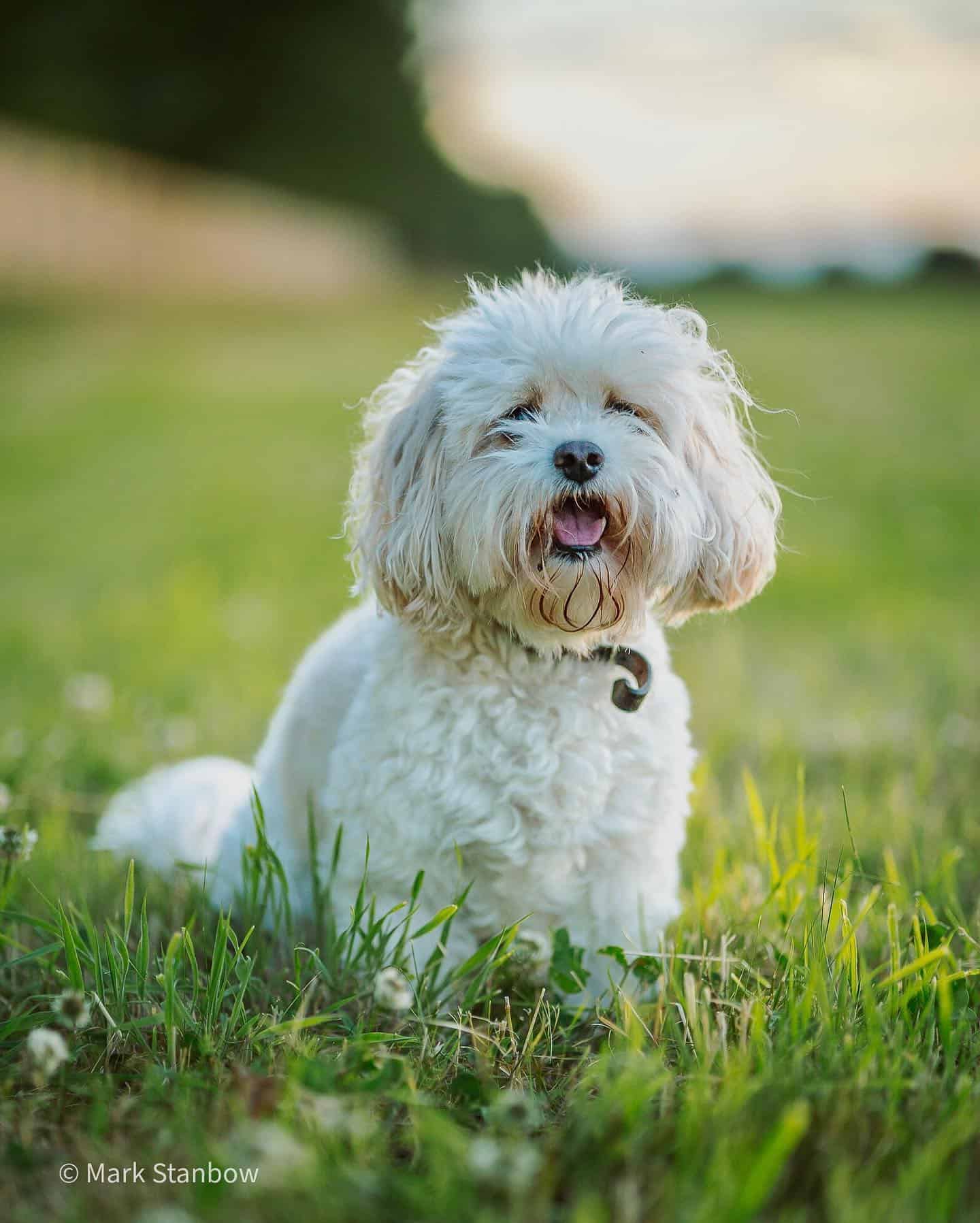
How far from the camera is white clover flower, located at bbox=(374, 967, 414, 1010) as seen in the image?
208cm

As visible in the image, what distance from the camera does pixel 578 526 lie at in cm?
255

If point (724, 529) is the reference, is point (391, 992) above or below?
below

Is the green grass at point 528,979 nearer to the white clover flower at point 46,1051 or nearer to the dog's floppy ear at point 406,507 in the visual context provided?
the white clover flower at point 46,1051

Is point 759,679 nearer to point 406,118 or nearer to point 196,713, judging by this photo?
point 196,713

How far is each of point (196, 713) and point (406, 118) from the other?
37788 millimetres

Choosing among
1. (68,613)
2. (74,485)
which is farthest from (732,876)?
(74,485)

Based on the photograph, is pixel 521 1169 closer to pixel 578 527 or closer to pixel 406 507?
pixel 578 527

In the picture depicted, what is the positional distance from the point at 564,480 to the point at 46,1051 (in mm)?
1471

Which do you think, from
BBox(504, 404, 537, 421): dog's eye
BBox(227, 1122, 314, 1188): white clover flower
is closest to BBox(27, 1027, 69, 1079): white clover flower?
BBox(227, 1122, 314, 1188): white clover flower

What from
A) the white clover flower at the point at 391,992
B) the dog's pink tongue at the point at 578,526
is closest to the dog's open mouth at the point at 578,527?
the dog's pink tongue at the point at 578,526

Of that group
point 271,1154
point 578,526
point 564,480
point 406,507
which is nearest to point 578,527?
point 578,526

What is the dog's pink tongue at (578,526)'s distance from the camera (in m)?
2.53

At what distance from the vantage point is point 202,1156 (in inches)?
67.2

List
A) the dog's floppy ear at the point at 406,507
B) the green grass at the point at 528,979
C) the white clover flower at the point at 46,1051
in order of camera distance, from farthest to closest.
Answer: the dog's floppy ear at the point at 406,507 → the white clover flower at the point at 46,1051 → the green grass at the point at 528,979
